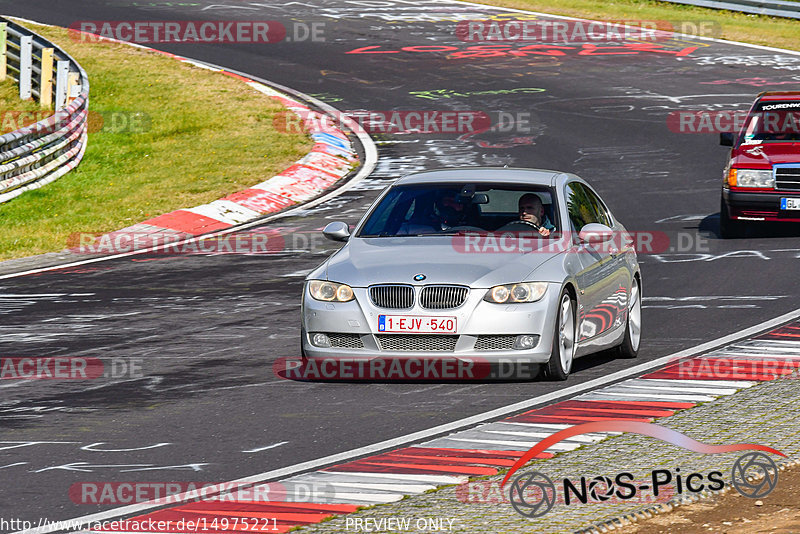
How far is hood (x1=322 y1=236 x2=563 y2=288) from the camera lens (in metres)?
9.76

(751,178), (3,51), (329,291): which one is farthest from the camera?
(3,51)

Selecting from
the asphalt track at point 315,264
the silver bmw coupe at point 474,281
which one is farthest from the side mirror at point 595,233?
the asphalt track at point 315,264

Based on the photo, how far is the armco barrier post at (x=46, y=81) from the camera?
28016 mm

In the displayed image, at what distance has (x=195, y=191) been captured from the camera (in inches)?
859

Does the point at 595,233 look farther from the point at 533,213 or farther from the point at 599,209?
the point at 599,209

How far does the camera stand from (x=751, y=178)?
17.3 m

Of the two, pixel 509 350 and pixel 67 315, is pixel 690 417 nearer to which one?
pixel 509 350

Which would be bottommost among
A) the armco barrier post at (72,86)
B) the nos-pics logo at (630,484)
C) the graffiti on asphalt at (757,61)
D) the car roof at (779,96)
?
the nos-pics logo at (630,484)

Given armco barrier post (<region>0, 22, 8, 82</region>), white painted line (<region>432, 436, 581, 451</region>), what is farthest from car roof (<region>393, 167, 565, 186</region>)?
armco barrier post (<region>0, 22, 8, 82</region>)

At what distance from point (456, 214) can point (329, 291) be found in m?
1.44

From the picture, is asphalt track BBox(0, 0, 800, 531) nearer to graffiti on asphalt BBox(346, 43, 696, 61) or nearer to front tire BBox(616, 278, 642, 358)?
front tire BBox(616, 278, 642, 358)

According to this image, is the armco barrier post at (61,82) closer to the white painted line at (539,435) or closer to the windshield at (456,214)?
the windshield at (456,214)

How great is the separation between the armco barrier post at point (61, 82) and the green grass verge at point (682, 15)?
16399mm

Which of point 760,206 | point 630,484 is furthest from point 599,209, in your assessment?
point 760,206
